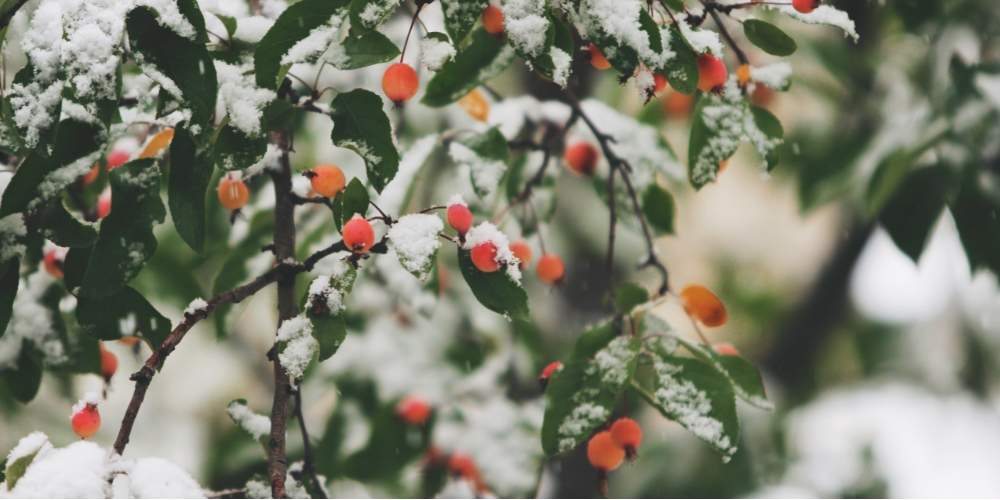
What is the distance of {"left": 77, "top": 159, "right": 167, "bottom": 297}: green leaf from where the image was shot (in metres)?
0.75

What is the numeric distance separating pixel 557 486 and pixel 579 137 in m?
1.15

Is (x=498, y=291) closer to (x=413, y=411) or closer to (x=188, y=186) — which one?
(x=188, y=186)

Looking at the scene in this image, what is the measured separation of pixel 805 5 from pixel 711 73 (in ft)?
0.47

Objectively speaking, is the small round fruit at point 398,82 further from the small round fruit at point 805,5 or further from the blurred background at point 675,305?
the small round fruit at point 805,5

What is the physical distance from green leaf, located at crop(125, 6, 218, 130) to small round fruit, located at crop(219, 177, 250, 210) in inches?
13.9

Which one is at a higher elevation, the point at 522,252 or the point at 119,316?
the point at 119,316

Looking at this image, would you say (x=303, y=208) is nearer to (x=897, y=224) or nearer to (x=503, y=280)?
(x=503, y=280)

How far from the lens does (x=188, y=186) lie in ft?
2.60

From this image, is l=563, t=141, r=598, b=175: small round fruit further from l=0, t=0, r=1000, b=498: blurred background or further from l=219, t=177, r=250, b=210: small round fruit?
l=219, t=177, r=250, b=210: small round fruit

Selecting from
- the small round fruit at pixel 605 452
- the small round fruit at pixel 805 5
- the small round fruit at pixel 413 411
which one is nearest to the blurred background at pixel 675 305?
the small round fruit at pixel 413 411

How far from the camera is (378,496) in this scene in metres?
1.54

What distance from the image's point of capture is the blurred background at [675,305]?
1507 mm

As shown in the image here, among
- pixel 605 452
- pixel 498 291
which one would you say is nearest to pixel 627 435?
pixel 605 452

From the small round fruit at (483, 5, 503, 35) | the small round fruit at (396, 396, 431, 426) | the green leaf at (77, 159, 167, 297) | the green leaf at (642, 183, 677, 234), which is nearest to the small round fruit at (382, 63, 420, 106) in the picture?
the small round fruit at (483, 5, 503, 35)
